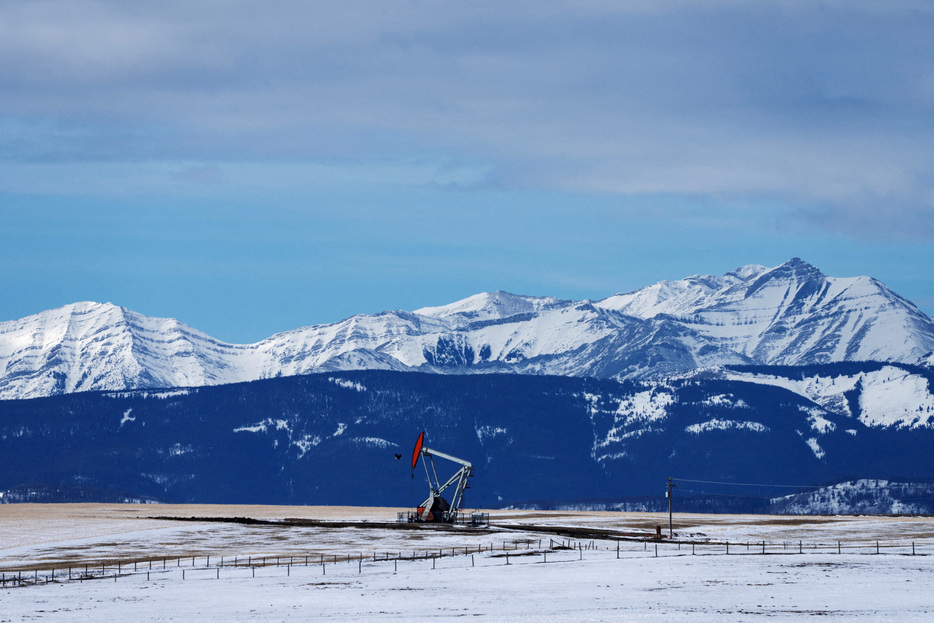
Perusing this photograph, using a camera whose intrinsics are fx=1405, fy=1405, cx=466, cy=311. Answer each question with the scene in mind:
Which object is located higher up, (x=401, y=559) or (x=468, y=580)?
(x=401, y=559)

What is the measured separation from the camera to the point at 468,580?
120 meters

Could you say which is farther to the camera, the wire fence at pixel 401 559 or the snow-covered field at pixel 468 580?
the wire fence at pixel 401 559

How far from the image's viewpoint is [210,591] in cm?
11312

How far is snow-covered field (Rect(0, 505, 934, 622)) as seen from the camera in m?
96.3

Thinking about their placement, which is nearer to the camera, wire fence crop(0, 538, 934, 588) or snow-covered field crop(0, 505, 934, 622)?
snow-covered field crop(0, 505, 934, 622)

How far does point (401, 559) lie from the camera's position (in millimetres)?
145250

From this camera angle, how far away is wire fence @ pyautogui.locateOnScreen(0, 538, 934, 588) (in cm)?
12938

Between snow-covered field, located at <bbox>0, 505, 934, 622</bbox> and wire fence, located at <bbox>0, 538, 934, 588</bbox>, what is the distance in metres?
0.23

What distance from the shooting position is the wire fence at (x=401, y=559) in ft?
424

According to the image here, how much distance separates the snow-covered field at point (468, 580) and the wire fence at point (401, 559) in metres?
0.23

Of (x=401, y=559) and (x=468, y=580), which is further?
(x=401, y=559)

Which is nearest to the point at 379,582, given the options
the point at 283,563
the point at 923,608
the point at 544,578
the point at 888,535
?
the point at 544,578

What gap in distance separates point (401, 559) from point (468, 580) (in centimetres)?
2631

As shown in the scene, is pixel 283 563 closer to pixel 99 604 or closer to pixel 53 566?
pixel 53 566
